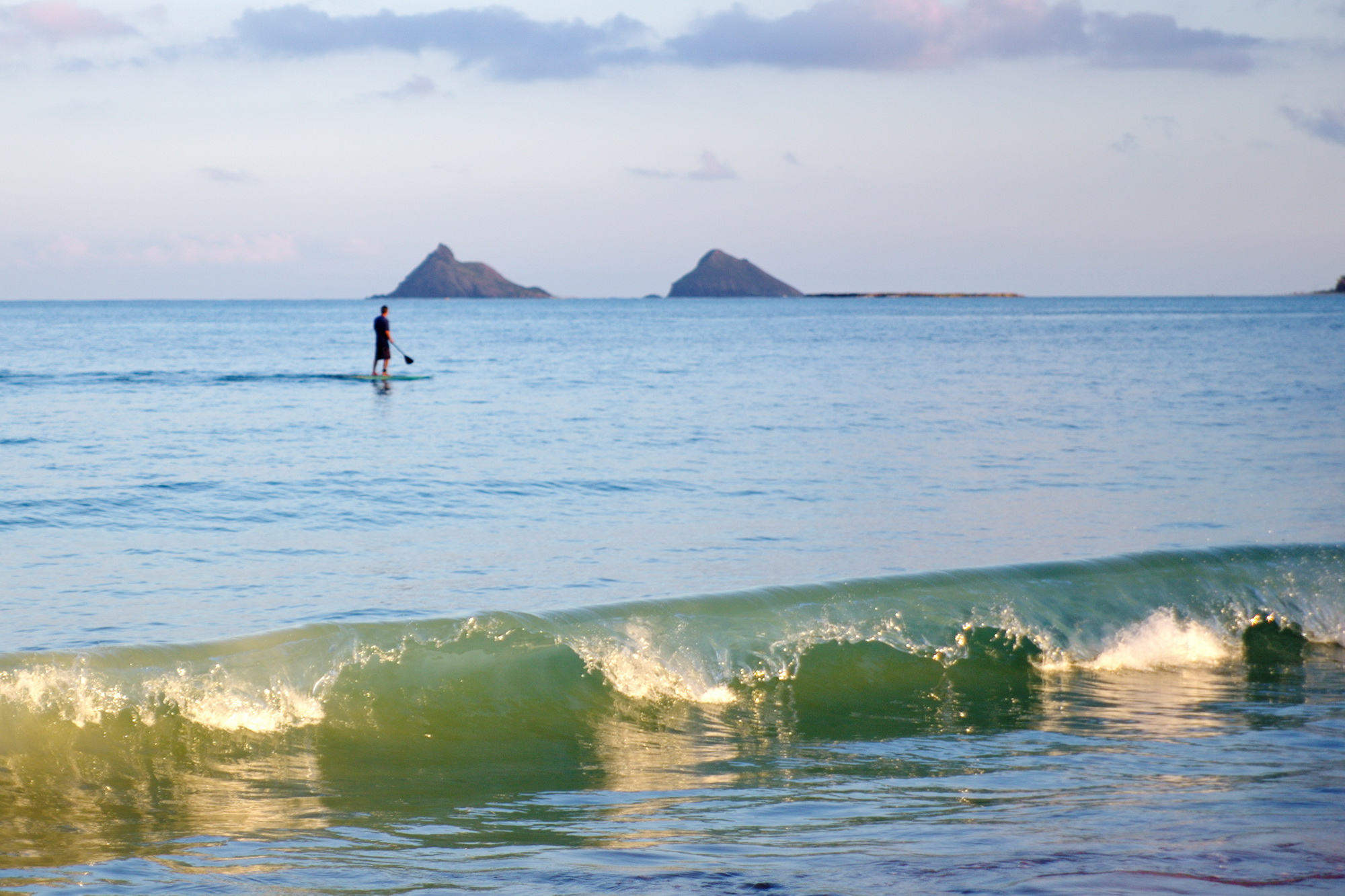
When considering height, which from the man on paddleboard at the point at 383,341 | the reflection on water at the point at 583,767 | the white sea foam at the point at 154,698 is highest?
the man on paddleboard at the point at 383,341

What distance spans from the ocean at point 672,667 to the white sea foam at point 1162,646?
33 mm

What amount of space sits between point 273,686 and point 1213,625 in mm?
7262

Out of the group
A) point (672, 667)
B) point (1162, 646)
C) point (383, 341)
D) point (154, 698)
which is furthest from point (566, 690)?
point (383, 341)

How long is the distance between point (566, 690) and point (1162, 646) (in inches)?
184

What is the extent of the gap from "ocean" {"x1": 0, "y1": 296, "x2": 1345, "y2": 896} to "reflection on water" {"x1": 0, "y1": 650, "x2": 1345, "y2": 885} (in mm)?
31

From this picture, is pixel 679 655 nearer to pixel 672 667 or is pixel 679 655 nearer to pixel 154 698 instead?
pixel 672 667

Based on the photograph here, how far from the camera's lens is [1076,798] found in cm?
525

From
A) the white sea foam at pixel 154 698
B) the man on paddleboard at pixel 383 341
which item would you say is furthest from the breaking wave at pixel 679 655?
the man on paddleboard at pixel 383 341

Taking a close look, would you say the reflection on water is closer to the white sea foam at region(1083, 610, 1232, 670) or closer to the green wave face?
the green wave face

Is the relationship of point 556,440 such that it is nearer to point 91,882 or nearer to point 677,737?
point 677,737

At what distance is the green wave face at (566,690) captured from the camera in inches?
230

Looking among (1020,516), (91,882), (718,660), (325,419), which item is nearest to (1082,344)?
(325,419)

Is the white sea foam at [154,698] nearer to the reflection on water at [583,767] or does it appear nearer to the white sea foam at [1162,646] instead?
the reflection on water at [583,767]

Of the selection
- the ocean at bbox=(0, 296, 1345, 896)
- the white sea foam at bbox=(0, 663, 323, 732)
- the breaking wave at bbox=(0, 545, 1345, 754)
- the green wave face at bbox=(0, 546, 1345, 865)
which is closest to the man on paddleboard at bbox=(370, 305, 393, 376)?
the ocean at bbox=(0, 296, 1345, 896)
